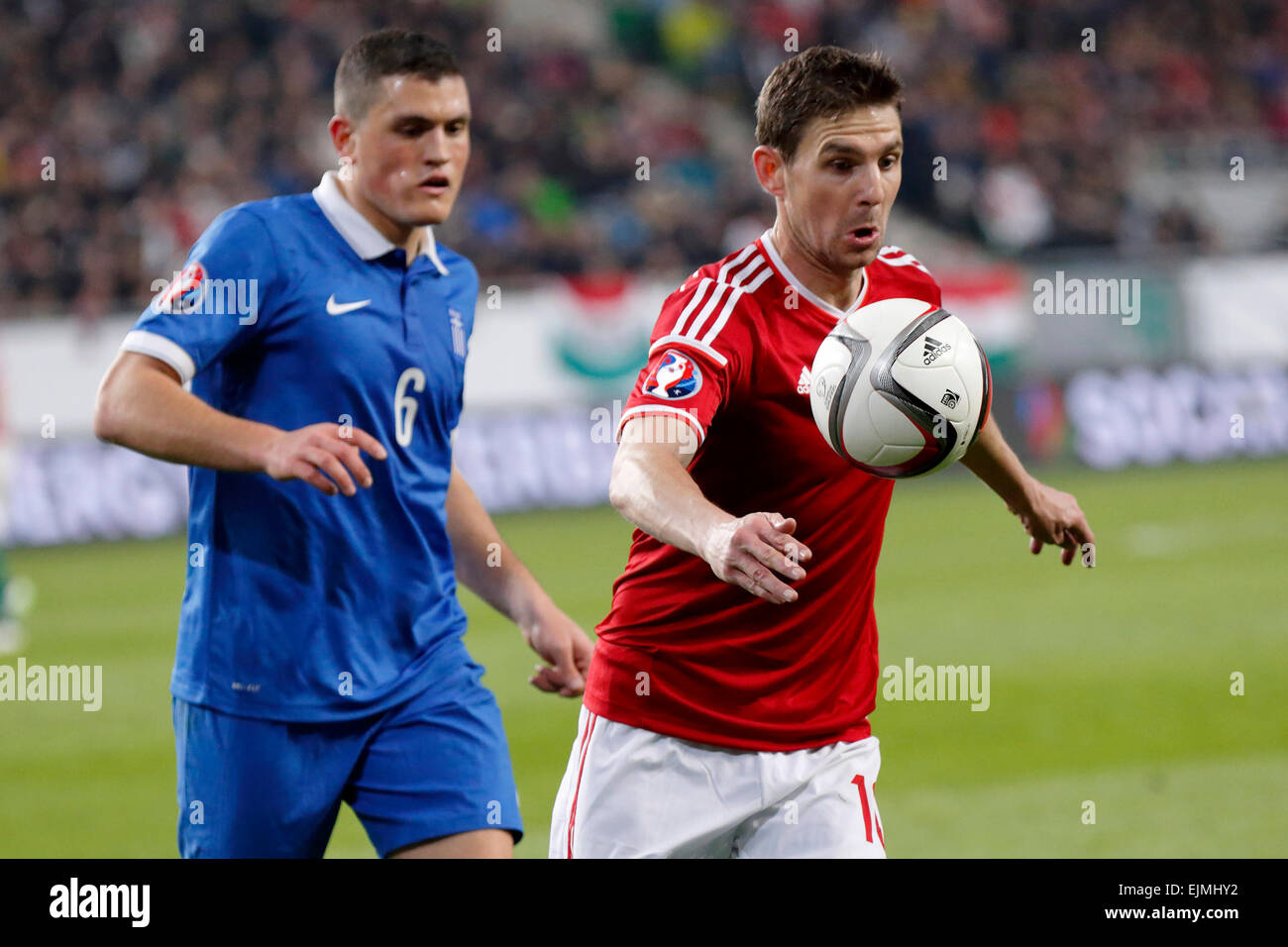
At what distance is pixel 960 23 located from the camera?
2261 centimetres

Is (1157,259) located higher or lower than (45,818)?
higher

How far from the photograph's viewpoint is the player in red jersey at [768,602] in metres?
3.73

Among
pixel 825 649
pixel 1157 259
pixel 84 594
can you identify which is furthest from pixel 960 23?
pixel 825 649

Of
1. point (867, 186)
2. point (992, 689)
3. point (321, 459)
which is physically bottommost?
point (992, 689)

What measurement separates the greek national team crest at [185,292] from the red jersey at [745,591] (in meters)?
1.08

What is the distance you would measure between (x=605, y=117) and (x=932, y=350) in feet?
58.0

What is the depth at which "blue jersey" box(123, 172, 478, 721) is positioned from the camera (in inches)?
156

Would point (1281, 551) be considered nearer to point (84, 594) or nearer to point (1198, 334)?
point (1198, 334)

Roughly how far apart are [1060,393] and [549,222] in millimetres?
5942

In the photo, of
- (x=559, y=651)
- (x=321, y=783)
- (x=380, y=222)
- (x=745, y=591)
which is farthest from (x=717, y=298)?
(x=321, y=783)

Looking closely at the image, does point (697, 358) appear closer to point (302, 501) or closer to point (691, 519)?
point (691, 519)

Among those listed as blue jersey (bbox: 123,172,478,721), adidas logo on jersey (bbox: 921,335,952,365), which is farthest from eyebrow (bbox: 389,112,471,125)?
adidas logo on jersey (bbox: 921,335,952,365)

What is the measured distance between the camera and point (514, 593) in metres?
4.49
